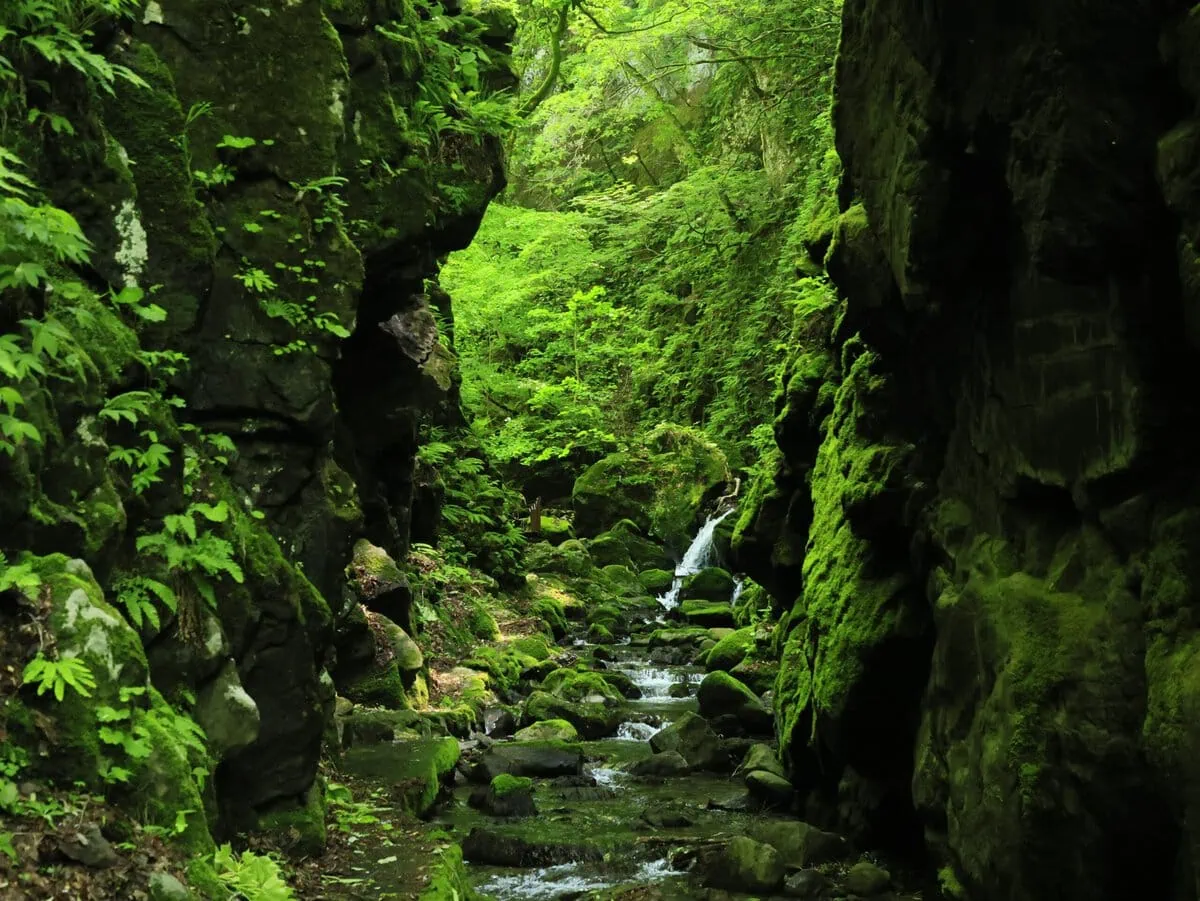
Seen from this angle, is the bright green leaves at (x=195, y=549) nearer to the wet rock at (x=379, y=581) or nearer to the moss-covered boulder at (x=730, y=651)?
the wet rock at (x=379, y=581)

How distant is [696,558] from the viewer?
26344mm

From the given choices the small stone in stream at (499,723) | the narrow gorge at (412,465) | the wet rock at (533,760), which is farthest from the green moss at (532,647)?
the wet rock at (533,760)

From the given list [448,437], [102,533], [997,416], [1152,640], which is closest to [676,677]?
[448,437]

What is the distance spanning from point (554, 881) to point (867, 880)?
2.74 metres

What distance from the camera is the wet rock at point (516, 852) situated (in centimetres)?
915

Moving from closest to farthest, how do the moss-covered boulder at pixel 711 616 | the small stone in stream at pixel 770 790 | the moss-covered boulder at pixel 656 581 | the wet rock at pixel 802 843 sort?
the wet rock at pixel 802 843 → the small stone in stream at pixel 770 790 → the moss-covered boulder at pixel 711 616 → the moss-covered boulder at pixel 656 581

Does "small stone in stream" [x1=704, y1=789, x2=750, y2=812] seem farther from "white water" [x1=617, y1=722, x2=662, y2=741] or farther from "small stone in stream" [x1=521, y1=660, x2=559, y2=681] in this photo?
"small stone in stream" [x1=521, y1=660, x2=559, y2=681]

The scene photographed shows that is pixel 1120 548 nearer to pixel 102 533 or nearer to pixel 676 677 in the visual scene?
pixel 102 533

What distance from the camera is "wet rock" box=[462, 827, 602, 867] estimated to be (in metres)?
9.15

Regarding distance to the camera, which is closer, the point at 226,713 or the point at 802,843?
the point at 226,713

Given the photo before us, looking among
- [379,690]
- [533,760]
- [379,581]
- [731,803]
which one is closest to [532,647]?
[379,581]

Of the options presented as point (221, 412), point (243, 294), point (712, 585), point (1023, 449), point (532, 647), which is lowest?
point (532, 647)

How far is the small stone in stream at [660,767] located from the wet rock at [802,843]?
2.59 metres

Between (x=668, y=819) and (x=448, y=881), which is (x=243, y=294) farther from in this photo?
(x=668, y=819)
